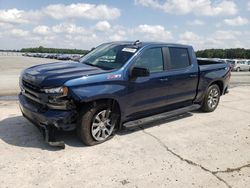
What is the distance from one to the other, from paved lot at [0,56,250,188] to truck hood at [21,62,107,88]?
1.10 meters

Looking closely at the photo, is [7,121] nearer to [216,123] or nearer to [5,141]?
[5,141]

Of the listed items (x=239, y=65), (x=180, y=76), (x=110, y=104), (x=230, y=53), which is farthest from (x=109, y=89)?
(x=230, y=53)

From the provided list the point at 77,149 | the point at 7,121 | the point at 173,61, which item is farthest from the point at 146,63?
the point at 7,121

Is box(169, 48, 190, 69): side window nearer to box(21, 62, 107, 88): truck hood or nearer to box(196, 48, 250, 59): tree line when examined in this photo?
box(21, 62, 107, 88): truck hood

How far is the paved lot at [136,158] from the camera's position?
381cm

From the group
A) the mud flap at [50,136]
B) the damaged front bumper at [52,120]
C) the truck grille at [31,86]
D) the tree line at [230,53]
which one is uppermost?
the tree line at [230,53]

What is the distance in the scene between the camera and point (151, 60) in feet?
18.8

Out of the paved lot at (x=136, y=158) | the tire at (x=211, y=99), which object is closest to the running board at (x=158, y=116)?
the paved lot at (x=136, y=158)

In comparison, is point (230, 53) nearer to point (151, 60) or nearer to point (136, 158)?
point (151, 60)

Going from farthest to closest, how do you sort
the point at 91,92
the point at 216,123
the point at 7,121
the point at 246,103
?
1. the point at 246,103
2. the point at 216,123
3. the point at 7,121
4. the point at 91,92

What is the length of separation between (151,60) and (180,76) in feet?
3.06

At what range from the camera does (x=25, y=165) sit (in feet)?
13.5

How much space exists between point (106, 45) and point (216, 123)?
10.4ft

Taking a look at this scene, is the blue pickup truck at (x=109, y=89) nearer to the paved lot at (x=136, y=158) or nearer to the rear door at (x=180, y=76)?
the rear door at (x=180, y=76)
